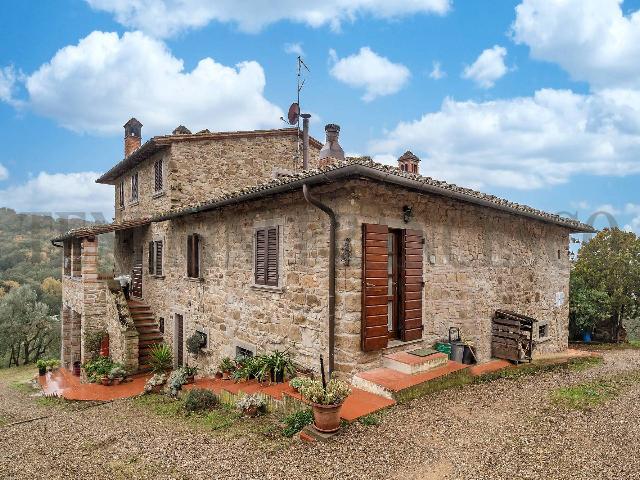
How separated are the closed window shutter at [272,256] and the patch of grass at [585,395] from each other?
226 inches

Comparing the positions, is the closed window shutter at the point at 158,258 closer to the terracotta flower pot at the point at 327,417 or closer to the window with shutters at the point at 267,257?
the window with shutters at the point at 267,257

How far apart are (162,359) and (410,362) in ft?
31.6

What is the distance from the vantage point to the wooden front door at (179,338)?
1346cm

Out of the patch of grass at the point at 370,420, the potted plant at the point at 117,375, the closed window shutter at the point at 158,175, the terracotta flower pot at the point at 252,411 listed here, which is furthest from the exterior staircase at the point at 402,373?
the closed window shutter at the point at 158,175

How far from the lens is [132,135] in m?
20.8

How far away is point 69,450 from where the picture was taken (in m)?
7.08

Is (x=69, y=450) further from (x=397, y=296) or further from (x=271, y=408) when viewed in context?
(x=397, y=296)

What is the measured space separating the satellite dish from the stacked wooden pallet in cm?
983

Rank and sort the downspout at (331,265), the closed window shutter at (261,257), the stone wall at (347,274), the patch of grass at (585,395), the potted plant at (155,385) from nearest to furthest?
the patch of grass at (585,395), the downspout at (331,265), the stone wall at (347,274), the closed window shutter at (261,257), the potted plant at (155,385)

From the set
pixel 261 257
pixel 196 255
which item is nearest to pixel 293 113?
pixel 196 255

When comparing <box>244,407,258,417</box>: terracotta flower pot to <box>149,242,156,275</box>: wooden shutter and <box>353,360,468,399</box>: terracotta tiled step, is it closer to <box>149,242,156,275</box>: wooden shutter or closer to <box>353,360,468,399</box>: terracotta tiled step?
<box>353,360,468,399</box>: terracotta tiled step

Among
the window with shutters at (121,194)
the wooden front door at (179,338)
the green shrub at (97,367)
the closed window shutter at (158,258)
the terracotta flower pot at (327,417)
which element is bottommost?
the green shrub at (97,367)

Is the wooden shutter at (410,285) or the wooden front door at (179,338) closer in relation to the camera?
the wooden shutter at (410,285)

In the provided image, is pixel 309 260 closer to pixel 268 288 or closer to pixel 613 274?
pixel 268 288
